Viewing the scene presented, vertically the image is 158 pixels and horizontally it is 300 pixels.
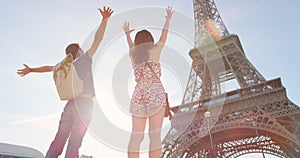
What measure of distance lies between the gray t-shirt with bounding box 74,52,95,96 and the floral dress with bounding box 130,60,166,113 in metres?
0.48

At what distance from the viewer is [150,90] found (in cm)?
253

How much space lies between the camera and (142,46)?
267cm

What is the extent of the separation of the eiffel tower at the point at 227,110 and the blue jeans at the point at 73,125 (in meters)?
16.6

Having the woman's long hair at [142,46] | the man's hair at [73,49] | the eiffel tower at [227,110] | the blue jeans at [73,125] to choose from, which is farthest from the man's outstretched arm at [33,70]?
the eiffel tower at [227,110]

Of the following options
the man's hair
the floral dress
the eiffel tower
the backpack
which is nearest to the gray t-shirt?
the backpack

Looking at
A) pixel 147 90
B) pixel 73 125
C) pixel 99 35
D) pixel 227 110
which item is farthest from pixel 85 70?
pixel 227 110

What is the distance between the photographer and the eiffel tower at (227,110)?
19.2 m

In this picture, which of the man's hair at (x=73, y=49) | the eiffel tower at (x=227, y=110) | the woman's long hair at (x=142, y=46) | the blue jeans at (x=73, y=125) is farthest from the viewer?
the eiffel tower at (x=227, y=110)

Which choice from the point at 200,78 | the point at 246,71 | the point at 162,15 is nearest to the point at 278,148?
the point at 246,71

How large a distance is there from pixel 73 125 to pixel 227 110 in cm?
2070

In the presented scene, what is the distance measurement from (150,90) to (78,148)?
955 millimetres

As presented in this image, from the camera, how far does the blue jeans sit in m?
2.45

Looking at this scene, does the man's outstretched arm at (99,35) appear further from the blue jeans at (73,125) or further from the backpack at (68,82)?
the blue jeans at (73,125)

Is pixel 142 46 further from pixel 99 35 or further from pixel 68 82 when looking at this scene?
pixel 68 82
